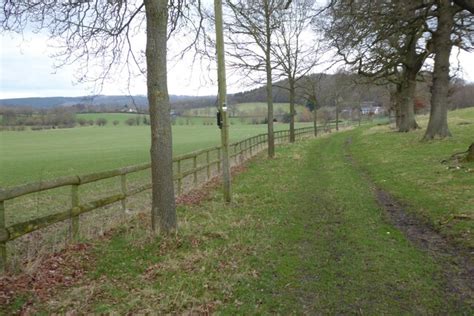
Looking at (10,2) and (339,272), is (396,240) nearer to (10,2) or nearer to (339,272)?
(339,272)

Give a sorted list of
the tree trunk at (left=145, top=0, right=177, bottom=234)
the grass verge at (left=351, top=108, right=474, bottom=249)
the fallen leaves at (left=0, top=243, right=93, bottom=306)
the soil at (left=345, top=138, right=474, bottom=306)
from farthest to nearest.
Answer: the grass verge at (left=351, top=108, right=474, bottom=249)
the tree trunk at (left=145, top=0, right=177, bottom=234)
the soil at (left=345, top=138, right=474, bottom=306)
the fallen leaves at (left=0, top=243, right=93, bottom=306)

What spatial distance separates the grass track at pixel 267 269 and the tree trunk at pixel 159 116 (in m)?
0.49

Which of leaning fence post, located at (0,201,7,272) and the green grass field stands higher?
leaning fence post, located at (0,201,7,272)

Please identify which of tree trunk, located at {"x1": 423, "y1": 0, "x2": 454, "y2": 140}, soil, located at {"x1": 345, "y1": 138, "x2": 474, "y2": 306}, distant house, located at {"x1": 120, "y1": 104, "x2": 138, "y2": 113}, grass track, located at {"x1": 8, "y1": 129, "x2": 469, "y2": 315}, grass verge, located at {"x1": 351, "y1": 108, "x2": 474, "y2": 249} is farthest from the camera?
tree trunk, located at {"x1": 423, "y1": 0, "x2": 454, "y2": 140}

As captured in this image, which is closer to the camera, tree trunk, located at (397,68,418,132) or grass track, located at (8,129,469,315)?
grass track, located at (8,129,469,315)

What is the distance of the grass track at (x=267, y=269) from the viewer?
4516mm

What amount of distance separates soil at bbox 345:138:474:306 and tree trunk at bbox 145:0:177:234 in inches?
163

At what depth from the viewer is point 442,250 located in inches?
245

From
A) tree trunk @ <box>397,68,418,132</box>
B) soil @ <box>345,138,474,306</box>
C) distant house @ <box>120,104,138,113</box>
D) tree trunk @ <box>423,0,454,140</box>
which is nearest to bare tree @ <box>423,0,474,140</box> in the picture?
tree trunk @ <box>423,0,454,140</box>

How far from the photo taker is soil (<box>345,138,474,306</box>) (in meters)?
4.82

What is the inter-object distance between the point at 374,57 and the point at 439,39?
5.48m

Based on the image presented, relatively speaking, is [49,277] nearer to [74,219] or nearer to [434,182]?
[74,219]

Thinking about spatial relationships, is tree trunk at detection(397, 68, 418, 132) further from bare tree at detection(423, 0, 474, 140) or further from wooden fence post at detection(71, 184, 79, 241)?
wooden fence post at detection(71, 184, 79, 241)

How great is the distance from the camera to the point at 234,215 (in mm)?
9047
